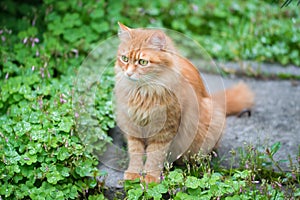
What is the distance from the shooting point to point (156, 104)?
3.05 meters

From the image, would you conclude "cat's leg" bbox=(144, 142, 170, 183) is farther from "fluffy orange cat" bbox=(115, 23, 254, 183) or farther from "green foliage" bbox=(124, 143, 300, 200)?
"green foliage" bbox=(124, 143, 300, 200)

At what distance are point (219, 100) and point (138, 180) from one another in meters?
0.96

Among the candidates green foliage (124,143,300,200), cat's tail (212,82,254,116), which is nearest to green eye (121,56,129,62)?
green foliage (124,143,300,200)

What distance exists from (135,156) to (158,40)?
796 mm

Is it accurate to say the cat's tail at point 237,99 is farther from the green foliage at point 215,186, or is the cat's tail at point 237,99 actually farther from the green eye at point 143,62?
the green eye at point 143,62

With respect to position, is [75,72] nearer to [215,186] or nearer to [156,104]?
[156,104]

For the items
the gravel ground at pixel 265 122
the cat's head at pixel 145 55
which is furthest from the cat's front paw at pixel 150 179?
the cat's head at pixel 145 55

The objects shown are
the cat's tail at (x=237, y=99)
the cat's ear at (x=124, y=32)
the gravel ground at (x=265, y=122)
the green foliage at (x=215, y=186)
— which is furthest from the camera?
the cat's tail at (x=237, y=99)

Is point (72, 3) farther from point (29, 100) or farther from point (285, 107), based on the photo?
point (285, 107)

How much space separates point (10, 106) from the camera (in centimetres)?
356

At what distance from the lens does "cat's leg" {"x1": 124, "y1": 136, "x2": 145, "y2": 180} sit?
3.16 m

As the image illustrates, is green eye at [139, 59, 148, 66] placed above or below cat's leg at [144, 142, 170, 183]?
above

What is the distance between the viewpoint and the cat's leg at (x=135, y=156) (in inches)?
124

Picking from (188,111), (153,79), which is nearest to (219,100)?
(188,111)
